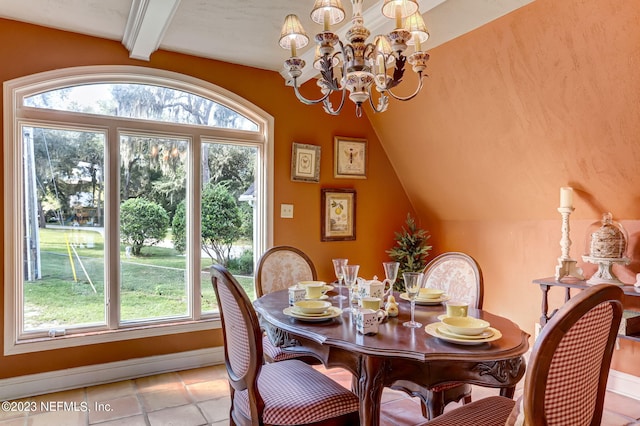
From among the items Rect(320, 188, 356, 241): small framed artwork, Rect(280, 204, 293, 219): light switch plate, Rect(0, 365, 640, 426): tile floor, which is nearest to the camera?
Rect(0, 365, 640, 426): tile floor

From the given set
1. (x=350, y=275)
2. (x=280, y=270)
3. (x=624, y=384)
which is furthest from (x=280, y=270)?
(x=624, y=384)

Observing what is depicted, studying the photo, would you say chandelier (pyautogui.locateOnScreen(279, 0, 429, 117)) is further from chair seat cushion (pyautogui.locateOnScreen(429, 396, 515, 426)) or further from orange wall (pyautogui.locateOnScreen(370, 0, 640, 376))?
chair seat cushion (pyautogui.locateOnScreen(429, 396, 515, 426))

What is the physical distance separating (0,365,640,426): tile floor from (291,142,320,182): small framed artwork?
171cm

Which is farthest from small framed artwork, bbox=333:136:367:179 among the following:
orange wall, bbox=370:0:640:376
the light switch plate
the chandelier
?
the chandelier

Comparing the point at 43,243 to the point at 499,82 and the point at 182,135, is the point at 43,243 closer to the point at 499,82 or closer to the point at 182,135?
the point at 182,135

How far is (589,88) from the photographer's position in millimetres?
2342

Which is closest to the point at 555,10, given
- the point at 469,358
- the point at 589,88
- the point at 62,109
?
the point at 589,88

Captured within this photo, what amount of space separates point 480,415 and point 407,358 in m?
0.42

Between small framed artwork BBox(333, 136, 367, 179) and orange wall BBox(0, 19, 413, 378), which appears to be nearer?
orange wall BBox(0, 19, 413, 378)

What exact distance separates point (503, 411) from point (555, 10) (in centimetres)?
197

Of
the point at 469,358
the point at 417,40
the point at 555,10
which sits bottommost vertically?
the point at 469,358

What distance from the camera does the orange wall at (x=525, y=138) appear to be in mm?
2199

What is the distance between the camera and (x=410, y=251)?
157 inches

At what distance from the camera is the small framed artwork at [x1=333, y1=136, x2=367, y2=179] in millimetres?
3830
